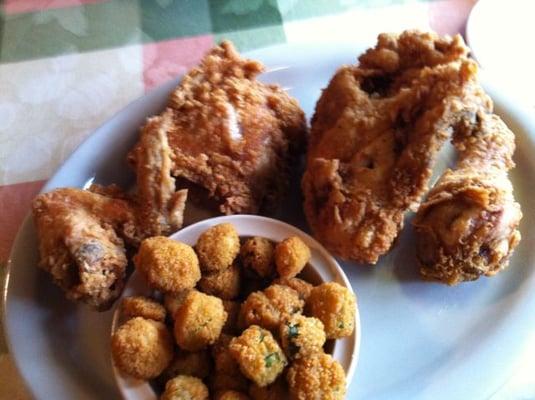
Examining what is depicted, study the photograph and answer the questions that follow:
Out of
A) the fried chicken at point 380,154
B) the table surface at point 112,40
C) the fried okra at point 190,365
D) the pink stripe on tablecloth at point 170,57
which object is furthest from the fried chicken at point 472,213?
the pink stripe on tablecloth at point 170,57

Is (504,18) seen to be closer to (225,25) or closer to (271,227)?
(225,25)

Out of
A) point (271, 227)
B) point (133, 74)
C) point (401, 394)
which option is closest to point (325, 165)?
point (271, 227)

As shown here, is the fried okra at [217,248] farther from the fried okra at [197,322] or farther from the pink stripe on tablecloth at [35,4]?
the pink stripe on tablecloth at [35,4]

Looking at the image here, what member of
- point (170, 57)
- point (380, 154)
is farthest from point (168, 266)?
point (170, 57)

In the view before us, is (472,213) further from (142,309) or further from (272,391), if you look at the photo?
(142,309)

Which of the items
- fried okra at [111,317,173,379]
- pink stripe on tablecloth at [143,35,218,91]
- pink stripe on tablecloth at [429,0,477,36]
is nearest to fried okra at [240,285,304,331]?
fried okra at [111,317,173,379]

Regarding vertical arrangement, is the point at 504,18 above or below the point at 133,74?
above
